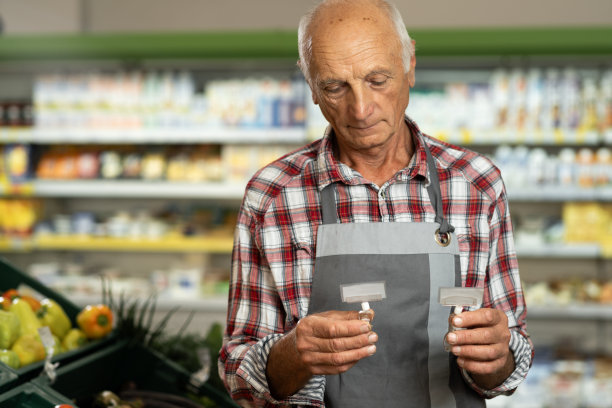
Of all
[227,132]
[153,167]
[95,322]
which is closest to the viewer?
[95,322]

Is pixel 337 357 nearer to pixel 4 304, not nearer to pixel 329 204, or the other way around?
pixel 329 204

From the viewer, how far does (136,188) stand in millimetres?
4238

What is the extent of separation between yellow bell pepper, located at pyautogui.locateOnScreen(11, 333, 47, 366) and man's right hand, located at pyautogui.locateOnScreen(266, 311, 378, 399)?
639mm

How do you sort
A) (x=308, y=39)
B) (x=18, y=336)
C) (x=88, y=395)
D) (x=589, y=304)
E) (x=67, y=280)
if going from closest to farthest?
1. (x=308, y=39)
2. (x=18, y=336)
3. (x=88, y=395)
4. (x=589, y=304)
5. (x=67, y=280)

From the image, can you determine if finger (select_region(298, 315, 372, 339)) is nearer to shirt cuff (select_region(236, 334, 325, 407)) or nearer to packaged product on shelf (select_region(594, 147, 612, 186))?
shirt cuff (select_region(236, 334, 325, 407))

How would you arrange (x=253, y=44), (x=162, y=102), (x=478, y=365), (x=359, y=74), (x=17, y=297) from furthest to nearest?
(x=162, y=102) < (x=253, y=44) < (x=17, y=297) < (x=359, y=74) < (x=478, y=365)

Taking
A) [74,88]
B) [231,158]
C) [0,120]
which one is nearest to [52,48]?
[74,88]

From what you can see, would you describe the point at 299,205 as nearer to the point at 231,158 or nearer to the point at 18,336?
the point at 18,336

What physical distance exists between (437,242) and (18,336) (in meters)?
1.02

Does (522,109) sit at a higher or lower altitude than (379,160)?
higher

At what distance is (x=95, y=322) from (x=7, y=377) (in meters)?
0.50

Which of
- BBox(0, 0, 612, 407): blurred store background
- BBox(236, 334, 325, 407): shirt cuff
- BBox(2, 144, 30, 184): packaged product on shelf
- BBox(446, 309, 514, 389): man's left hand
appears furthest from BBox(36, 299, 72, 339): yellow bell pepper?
BBox(2, 144, 30, 184): packaged product on shelf

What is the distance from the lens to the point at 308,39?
1.35 m

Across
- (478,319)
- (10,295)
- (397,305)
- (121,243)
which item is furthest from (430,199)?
(121,243)
